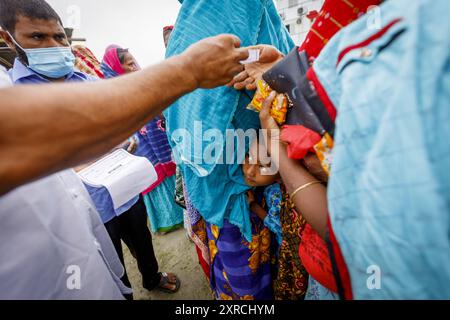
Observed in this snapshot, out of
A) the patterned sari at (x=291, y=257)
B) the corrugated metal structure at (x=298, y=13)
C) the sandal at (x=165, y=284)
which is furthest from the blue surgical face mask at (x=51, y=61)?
the corrugated metal structure at (x=298, y=13)

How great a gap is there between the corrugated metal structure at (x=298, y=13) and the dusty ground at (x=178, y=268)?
348 inches

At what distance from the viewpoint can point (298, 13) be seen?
7.89m

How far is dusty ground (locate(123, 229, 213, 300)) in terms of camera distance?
1833mm

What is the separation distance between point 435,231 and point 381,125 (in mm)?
169

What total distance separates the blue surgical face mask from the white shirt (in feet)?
2.71

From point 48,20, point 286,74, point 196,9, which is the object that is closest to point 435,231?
point 286,74

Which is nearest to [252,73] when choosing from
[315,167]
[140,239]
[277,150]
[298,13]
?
[277,150]

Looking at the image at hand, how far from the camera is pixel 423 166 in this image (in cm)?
29

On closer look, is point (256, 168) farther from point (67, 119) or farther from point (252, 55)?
point (67, 119)

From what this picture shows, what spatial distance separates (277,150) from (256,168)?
168 millimetres

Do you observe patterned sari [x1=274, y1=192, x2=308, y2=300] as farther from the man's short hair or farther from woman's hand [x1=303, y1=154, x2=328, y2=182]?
the man's short hair

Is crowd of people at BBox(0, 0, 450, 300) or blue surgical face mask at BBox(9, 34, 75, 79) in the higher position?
blue surgical face mask at BBox(9, 34, 75, 79)

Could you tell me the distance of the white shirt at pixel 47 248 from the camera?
527 mm

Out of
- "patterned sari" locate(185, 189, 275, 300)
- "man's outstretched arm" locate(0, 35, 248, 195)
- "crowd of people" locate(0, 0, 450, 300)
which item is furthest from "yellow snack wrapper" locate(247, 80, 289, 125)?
"patterned sari" locate(185, 189, 275, 300)
